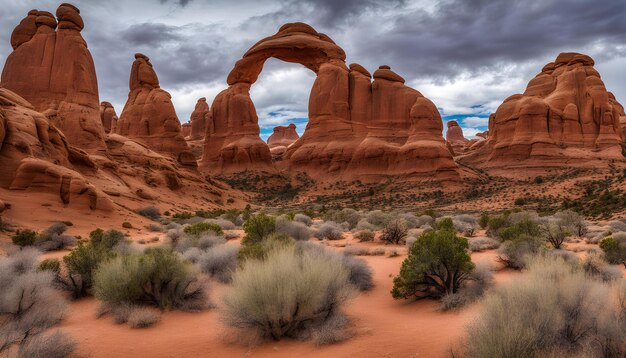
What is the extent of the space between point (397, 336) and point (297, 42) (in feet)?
211

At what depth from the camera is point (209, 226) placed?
48.9ft

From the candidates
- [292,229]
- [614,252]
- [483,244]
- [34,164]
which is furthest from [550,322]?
[34,164]

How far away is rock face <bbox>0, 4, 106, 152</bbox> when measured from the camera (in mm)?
35781

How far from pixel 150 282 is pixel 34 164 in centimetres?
1841

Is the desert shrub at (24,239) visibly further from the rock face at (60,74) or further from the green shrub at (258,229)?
the rock face at (60,74)

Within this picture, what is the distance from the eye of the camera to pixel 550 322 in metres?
4.02

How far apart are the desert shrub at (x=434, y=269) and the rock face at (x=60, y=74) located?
3563 centimetres

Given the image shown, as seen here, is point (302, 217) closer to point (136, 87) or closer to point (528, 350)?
point (528, 350)

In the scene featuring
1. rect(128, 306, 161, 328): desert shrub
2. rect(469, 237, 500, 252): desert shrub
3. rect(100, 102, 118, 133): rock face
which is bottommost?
rect(128, 306, 161, 328): desert shrub

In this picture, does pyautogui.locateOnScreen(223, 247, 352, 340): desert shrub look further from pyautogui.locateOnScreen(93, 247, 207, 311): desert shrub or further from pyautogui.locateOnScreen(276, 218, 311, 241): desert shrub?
pyautogui.locateOnScreen(276, 218, 311, 241): desert shrub

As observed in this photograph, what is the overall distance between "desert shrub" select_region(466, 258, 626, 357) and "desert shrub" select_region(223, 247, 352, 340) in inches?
82.6

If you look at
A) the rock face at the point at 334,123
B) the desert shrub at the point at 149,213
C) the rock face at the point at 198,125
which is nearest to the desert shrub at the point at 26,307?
the desert shrub at the point at 149,213

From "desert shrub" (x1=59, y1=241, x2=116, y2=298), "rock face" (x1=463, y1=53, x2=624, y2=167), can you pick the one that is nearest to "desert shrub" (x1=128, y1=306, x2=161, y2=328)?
"desert shrub" (x1=59, y1=241, x2=116, y2=298)

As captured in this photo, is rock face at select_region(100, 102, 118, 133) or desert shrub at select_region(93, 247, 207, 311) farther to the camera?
rock face at select_region(100, 102, 118, 133)
